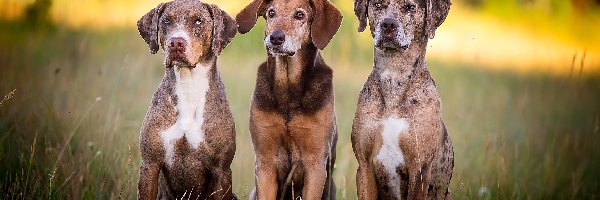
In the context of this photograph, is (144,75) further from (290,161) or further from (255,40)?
(290,161)

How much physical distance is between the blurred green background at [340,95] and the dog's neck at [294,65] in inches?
46.8

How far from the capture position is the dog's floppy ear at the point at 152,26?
678 centimetres

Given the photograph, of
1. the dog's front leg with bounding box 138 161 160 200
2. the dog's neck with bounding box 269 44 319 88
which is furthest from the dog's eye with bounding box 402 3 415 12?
the dog's front leg with bounding box 138 161 160 200

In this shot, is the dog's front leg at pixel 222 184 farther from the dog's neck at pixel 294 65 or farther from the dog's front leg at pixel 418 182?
the dog's front leg at pixel 418 182

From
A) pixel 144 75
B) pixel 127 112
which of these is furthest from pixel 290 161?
pixel 144 75

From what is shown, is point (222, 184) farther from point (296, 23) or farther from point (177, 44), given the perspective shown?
point (296, 23)

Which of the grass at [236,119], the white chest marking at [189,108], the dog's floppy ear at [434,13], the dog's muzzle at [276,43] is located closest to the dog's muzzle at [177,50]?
the white chest marking at [189,108]

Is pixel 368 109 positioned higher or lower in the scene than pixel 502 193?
higher

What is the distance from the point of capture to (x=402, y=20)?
663 centimetres

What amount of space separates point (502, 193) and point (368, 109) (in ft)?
6.74

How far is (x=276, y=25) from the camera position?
6988mm

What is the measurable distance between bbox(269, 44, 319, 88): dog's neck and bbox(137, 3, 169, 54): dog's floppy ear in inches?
38.2

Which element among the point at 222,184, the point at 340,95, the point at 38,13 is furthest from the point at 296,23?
the point at 340,95

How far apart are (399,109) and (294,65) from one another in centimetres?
99
